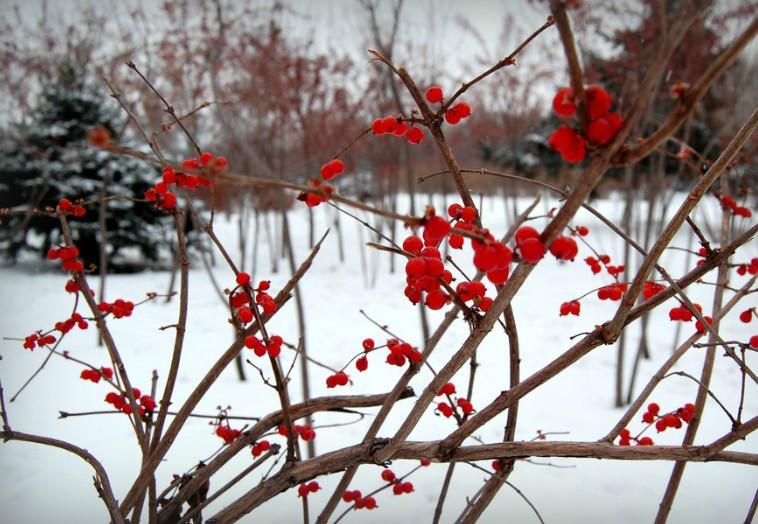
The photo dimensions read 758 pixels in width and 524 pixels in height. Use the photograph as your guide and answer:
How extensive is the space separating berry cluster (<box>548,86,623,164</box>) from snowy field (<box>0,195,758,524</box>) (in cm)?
138

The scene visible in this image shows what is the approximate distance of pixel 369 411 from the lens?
9.57 ft

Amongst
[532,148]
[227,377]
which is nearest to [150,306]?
[227,377]

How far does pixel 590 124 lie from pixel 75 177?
869 centimetres

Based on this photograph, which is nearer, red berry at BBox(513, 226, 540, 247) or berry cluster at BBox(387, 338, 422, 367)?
red berry at BBox(513, 226, 540, 247)

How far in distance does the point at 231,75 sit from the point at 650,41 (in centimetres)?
474

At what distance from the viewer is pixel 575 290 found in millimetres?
6590

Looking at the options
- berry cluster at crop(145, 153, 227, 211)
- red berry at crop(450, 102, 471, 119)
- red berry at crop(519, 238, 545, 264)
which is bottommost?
red berry at crop(519, 238, 545, 264)

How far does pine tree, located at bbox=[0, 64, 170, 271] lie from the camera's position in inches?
285

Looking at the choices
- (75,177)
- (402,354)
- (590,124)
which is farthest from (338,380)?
(75,177)

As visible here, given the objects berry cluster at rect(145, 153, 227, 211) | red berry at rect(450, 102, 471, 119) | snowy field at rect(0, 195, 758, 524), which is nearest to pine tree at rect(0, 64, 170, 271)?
snowy field at rect(0, 195, 758, 524)

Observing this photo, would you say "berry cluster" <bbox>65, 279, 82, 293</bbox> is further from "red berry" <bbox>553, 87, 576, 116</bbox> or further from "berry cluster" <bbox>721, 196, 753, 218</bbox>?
"berry cluster" <bbox>721, 196, 753, 218</bbox>

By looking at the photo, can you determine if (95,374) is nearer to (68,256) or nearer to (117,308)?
(117,308)

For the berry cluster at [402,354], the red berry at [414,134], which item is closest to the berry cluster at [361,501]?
the berry cluster at [402,354]

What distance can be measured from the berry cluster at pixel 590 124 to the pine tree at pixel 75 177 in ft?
25.5
